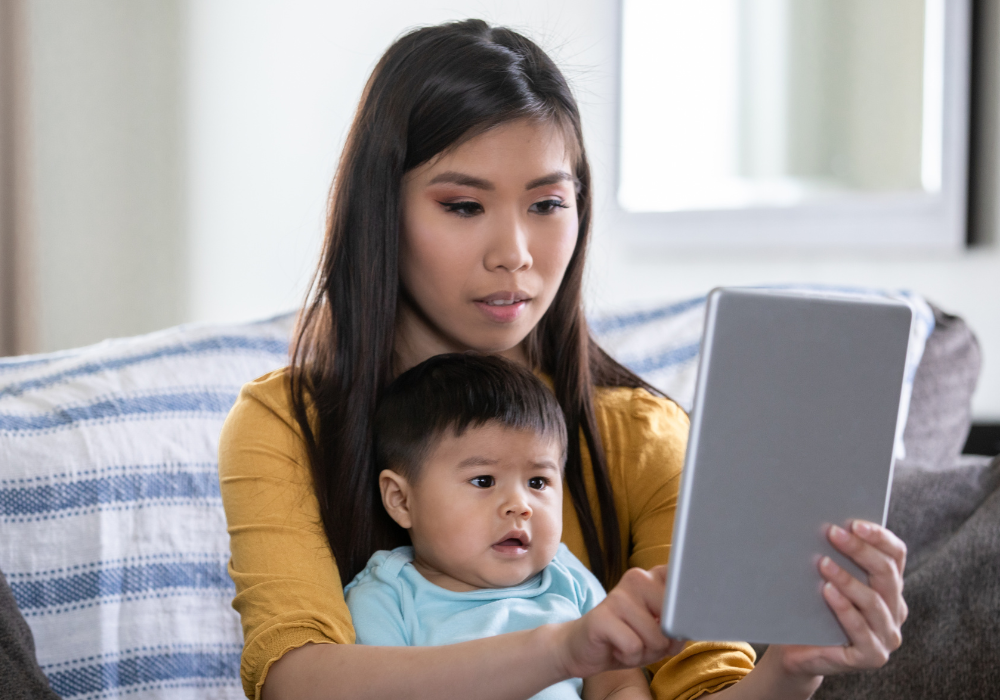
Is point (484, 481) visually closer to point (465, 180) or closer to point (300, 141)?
point (465, 180)

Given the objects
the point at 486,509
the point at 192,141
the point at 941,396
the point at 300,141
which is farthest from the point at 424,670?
the point at 192,141

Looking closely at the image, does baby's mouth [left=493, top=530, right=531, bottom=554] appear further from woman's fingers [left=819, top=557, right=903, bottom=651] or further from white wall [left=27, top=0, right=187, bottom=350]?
white wall [left=27, top=0, right=187, bottom=350]

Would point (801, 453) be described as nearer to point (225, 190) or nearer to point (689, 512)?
point (689, 512)

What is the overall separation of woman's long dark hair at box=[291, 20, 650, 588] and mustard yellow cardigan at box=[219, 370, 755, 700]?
0.02m

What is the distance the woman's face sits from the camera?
103 cm

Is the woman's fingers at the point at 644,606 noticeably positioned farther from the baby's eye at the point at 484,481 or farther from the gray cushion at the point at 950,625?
the gray cushion at the point at 950,625

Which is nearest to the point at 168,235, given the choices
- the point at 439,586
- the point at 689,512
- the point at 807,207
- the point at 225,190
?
the point at 225,190

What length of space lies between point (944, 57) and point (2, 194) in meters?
2.34

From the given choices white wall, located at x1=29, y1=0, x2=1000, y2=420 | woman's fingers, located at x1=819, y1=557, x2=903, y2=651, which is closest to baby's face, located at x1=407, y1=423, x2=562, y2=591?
woman's fingers, located at x1=819, y1=557, x2=903, y2=651

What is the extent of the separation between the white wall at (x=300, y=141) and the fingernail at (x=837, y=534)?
1.53m

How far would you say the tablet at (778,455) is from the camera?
0.67m

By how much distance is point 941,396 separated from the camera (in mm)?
1848

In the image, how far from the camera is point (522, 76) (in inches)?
42.4

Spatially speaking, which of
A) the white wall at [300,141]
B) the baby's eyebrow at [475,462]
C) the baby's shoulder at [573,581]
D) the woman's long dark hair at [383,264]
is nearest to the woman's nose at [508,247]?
the woman's long dark hair at [383,264]
